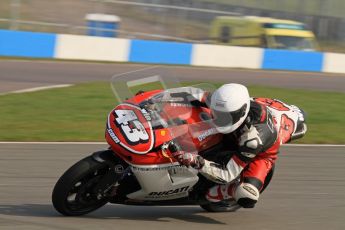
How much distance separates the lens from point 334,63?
2238cm

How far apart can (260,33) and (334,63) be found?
2.45 m

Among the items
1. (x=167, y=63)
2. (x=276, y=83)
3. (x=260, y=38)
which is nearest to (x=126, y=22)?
(x=167, y=63)

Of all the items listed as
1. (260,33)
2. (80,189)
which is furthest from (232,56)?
(80,189)

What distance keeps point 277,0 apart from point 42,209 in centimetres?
1927

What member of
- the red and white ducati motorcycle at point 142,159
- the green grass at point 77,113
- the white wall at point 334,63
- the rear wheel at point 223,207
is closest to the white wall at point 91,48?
the green grass at point 77,113

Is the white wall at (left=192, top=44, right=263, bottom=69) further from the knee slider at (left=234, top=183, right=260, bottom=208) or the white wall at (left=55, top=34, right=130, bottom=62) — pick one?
the knee slider at (left=234, top=183, right=260, bottom=208)

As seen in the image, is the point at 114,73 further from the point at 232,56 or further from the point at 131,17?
the point at 232,56

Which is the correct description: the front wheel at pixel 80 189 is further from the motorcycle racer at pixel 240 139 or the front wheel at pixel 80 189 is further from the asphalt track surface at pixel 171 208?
the motorcycle racer at pixel 240 139

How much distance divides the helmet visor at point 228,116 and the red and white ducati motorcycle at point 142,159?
0.34 feet

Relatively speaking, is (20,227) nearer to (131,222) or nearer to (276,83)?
(131,222)

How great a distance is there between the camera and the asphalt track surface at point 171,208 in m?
6.17

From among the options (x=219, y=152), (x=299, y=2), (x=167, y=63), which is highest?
(x=219, y=152)

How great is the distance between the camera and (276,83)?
62.2ft

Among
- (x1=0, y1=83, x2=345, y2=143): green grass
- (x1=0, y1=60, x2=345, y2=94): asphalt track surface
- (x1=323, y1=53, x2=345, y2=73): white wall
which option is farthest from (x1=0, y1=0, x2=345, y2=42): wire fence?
(x1=0, y1=83, x2=345, y2=143): green grass
